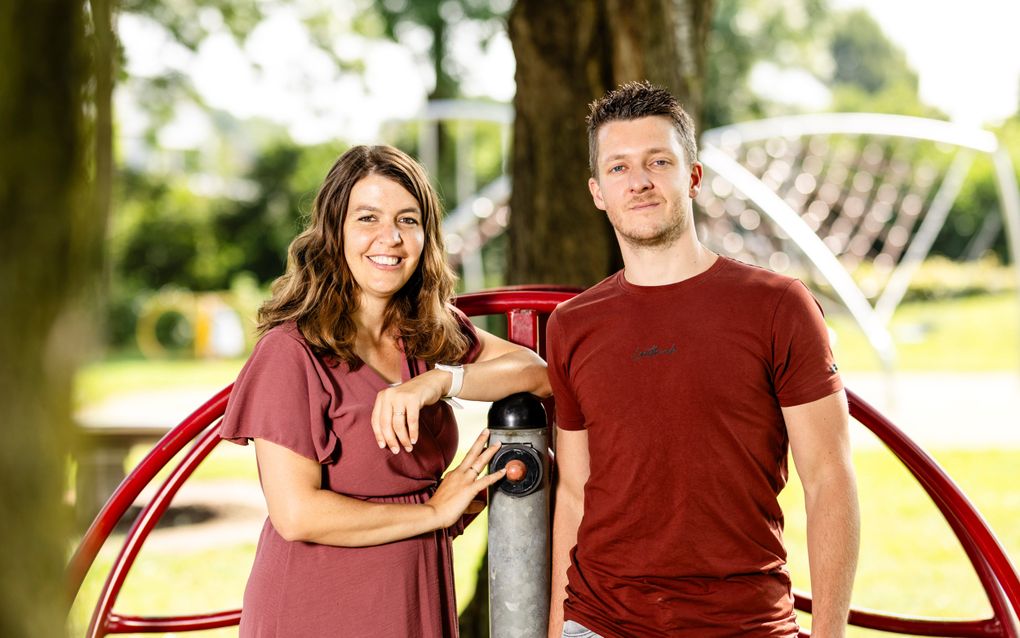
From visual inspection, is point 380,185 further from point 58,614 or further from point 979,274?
point 979,274

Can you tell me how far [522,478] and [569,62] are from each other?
211 centimetres

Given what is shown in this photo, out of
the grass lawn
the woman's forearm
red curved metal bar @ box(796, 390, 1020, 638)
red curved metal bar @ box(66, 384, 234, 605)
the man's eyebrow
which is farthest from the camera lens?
the grass lawn

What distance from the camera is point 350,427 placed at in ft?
7.55

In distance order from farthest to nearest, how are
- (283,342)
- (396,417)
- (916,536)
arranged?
(916,536), (283,342), (396,417)

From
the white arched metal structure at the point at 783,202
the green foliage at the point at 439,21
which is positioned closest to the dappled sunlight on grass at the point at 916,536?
the white arched metal structure at the point at 783,202

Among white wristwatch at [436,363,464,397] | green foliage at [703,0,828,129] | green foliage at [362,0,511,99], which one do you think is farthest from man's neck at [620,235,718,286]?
green foliage at [703,0,828,129]

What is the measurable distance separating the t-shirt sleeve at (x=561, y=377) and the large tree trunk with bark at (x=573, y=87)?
5.31 feet

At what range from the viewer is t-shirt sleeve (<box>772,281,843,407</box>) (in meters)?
2.09

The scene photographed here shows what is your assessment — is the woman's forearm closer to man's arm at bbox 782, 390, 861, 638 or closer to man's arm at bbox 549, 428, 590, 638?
man's arm at bbox 549, 428, 590, 638

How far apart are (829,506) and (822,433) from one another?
0.14 meters

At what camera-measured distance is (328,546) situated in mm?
2270

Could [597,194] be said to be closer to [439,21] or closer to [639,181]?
[639,181]

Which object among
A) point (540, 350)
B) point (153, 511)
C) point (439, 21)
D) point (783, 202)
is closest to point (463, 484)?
point (540, 350)

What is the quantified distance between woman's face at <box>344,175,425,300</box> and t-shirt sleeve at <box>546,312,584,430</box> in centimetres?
36
